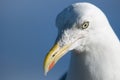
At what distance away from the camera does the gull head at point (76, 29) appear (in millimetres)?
1580

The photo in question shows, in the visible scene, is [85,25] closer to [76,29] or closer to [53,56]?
[76,29]

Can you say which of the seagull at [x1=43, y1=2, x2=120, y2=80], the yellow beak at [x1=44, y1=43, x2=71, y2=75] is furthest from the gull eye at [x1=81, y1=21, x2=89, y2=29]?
the yellow beak at [x1=44, y1=43, x2=71, y2=75]

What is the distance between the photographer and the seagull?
158 centimetres

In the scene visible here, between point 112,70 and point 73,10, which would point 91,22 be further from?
point 112,70

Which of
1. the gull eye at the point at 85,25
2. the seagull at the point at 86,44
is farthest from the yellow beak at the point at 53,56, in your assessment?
the gull eye at the point at 85,25

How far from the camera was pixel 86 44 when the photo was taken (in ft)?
5.37

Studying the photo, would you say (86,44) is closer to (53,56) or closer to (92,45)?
(92,45)

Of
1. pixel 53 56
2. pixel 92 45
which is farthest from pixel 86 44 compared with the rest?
pixel 53 56

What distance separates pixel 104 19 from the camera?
1.64 m

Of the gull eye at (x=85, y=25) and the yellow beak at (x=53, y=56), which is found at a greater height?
the gull eye at (x=85, y=25)

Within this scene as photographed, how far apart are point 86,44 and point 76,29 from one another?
0.25ft

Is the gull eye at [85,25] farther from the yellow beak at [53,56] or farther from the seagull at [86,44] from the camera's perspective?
the yellow beak at [53,56]

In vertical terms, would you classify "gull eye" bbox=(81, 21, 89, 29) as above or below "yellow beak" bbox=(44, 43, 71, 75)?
above

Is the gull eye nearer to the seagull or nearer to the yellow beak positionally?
the seagull
